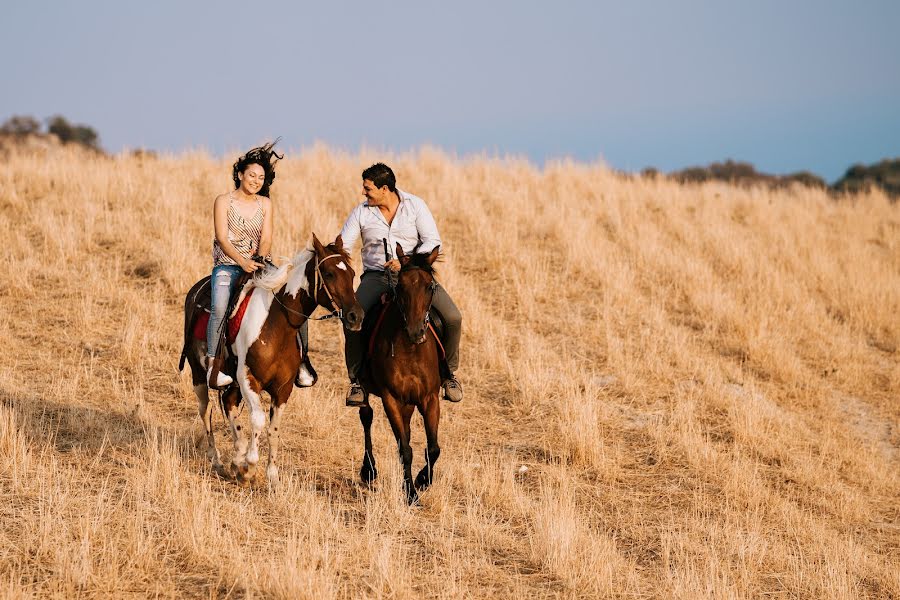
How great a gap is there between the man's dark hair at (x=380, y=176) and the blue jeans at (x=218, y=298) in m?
1.48

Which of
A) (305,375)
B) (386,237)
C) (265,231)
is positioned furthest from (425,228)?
(305,375)

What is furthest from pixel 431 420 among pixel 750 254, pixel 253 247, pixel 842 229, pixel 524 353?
pixel 842 229

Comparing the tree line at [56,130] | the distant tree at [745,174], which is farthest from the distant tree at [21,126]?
the distant tree at [745,174]

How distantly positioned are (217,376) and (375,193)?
216cm

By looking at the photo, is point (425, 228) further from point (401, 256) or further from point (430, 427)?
point (430, 427)

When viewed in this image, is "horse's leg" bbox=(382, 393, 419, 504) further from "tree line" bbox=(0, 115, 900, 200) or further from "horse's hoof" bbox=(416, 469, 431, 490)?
"tree line" bbox=(0, 115, 900, 200)

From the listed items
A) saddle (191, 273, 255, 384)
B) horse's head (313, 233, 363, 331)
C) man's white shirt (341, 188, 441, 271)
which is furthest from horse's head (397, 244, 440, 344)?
saddle (191, 273, 255, 384)

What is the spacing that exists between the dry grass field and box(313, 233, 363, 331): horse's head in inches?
65.5

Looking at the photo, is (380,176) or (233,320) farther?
(380,176)

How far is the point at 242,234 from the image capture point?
8.54 m

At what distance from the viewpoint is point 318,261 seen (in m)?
7.80

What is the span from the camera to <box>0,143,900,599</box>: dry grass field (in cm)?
713

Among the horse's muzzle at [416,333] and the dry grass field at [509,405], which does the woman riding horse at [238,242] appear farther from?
the horse's muzzle at [416,333]

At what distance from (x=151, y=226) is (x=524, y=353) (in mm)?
7473
